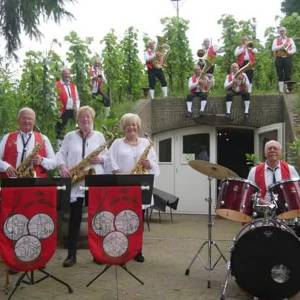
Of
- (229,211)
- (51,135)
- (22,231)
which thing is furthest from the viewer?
(51,135)

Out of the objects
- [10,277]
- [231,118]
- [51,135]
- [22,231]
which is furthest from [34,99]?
[231,118]

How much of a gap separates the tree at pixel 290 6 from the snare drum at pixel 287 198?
32.7m

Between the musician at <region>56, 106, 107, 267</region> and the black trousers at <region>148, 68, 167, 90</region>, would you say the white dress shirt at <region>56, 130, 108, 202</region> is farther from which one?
the black trousers at <region>148, 68, 167, 90</region>

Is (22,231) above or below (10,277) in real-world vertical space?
above

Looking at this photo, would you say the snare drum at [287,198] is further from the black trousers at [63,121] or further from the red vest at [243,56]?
the red vest at [243,56]

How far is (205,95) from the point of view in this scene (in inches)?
589

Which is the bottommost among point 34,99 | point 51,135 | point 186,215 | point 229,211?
point 186,215

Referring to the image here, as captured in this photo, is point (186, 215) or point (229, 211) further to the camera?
point (186, 215)

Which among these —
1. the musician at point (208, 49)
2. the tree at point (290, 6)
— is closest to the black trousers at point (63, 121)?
the musician at point (208, 49)

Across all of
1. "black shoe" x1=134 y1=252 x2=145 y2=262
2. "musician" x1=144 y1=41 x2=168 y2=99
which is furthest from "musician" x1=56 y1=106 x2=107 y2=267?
"musician" x1=144 y1=41 x2=168 y2=99

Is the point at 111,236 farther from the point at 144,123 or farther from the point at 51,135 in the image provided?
the point at 144,123

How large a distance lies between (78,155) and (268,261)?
8.17ft

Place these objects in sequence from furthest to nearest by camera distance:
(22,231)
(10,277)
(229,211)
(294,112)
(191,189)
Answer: (191,189)
(294,112)
(10,277)
(229,211)
(22,231)

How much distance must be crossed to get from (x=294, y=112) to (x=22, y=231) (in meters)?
9.52
